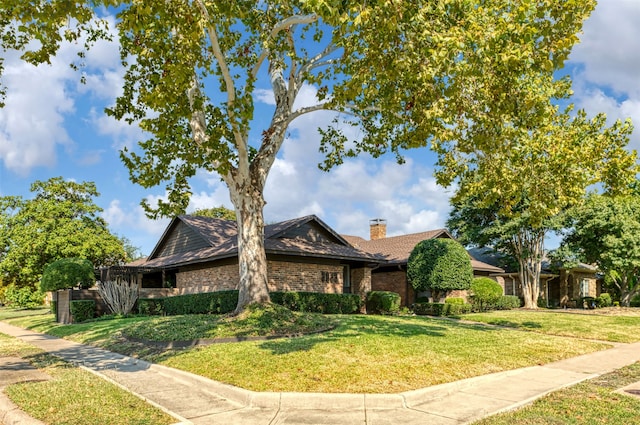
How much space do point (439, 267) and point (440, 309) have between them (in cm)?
250

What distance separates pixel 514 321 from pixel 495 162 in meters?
9.55

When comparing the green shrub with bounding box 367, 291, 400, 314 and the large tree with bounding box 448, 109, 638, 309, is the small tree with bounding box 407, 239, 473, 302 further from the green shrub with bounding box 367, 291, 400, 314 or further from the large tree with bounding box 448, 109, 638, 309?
the large tree with bounding box 448, 109, 638, 309

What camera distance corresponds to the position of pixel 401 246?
3325 centimetres

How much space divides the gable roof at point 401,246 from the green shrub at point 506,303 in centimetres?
264

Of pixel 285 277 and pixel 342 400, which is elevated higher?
pixel 285 277

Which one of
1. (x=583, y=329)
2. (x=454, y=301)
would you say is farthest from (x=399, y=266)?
(x=583, y=329)

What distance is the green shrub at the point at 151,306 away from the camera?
2453cm

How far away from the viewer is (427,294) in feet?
100

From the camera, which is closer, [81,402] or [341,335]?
[81,402]

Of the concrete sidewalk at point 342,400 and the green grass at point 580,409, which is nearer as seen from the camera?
the green grass at point 580,409

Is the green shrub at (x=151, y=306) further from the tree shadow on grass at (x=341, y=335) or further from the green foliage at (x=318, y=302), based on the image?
the tree shadow on grass at (x=341, y=335)

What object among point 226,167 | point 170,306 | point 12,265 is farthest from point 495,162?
point 12,265

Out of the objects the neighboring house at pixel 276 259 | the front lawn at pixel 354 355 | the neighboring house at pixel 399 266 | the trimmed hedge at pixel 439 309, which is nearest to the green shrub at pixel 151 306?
the neighboring house at pixel 276 259

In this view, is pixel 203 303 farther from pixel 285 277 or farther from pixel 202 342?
pixel 202 342
